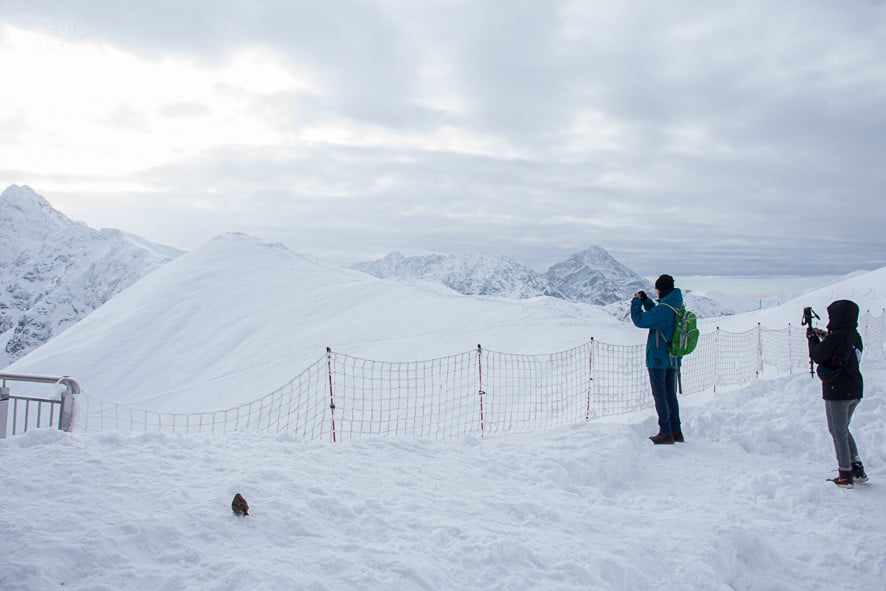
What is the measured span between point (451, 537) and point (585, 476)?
8.36ft

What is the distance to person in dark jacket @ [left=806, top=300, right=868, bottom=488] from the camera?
6.21 meters

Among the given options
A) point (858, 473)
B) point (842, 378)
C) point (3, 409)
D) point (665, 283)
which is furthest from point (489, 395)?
point (3, 409)

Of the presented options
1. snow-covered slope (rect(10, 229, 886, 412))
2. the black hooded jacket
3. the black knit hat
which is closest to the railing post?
the black knit hat

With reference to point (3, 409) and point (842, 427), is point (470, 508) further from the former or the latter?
point (3, 409)

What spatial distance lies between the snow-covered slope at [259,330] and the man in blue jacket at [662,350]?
12090 millimetres

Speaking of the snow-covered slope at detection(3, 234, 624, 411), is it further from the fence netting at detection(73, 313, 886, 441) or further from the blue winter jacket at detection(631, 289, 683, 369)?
the blue winter jacket at detection(631, 289, 683, 369)

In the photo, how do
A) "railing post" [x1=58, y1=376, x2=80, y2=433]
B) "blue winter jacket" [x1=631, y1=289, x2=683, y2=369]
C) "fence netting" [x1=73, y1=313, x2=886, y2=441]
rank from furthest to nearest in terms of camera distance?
"fence netting" [x1=73, y1=313, x2=886, y2=441] < "blue winter jacket" [x1=631, y1=289, x2=683, y2=369] < "railing post" [x1=58, y1=376, x2=80, y2=433]

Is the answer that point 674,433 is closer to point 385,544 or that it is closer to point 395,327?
point 385,544

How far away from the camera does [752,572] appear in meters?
4.54

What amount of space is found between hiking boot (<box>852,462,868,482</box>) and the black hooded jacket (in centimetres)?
78

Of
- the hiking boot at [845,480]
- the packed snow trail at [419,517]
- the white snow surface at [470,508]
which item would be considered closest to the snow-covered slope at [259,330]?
the white snow surface at [470,508]

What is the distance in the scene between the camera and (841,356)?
6211 millimetres

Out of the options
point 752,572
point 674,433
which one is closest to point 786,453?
point 674,433

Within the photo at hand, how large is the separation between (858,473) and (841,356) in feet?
4.35
